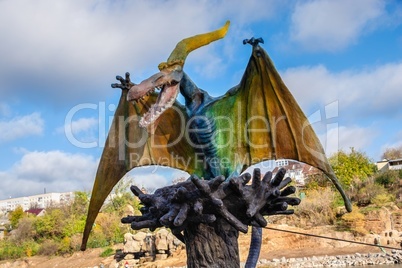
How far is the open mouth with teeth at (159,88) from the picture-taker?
11.2ft

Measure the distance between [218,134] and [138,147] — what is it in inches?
35.7

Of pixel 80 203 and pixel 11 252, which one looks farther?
pixel 80 203

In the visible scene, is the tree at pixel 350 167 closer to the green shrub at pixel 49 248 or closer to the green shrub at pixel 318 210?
the green shrub at pixel 318 210

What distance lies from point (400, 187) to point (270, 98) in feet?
76.1

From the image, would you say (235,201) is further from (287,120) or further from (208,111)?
(287,120)

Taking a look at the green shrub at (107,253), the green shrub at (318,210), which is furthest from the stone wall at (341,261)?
the green shrub at (107,253)

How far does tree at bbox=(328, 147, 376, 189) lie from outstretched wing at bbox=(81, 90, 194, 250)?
78.8 feet

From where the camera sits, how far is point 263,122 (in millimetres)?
4609

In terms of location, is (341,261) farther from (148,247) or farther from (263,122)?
(263,122)

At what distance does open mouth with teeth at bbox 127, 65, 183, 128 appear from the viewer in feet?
11.2

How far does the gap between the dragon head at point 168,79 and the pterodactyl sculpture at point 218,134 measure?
314 millimetres

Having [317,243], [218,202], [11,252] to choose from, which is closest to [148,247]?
[317,243]

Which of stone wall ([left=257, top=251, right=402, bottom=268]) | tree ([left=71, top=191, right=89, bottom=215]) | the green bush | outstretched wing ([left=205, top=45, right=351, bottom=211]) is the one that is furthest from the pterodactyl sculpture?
tree ([left=71, top=191, right=89, bottom=215])

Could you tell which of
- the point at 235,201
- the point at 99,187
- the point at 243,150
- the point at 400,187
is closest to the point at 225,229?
the point at 235,201
